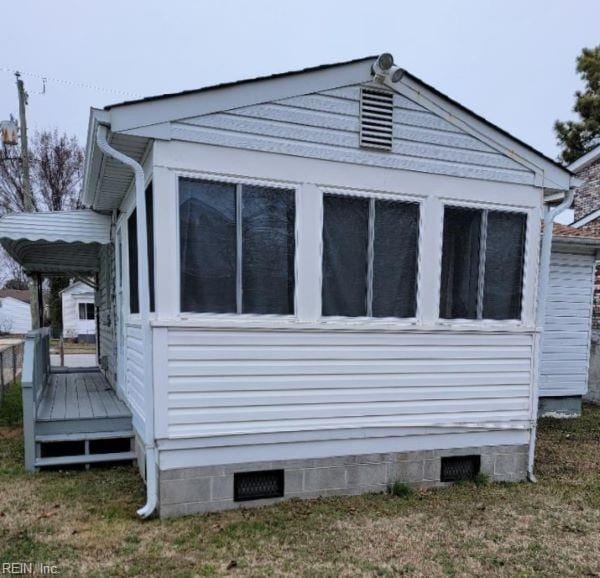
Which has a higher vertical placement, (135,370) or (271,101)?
(271,101)

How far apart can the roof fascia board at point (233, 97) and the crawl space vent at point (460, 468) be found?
A: 3.77 metres

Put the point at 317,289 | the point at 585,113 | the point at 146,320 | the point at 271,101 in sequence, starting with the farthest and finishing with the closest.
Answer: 1. the point at 585,113
2. the point at 317,289
3. the point at 271,101
4. the point at 146,320

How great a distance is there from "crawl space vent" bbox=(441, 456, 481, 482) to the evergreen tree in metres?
17.9

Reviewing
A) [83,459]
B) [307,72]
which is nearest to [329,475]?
[83,459]

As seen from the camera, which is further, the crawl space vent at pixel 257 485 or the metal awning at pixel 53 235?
the metal awning at pixel 53 235

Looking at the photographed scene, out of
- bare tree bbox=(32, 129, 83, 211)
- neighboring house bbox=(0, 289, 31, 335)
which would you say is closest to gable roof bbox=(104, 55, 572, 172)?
bare tree bbox=(32, 129, 83, 211)

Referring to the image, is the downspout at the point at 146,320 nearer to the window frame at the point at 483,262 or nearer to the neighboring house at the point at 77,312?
the window frame at the point at 483,262

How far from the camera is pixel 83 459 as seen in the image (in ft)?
15.8

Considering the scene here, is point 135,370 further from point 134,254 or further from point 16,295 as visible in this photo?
point 16,295

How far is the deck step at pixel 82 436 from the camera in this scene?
469cm

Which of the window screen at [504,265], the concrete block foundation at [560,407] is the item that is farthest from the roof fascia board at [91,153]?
the concrete block foundation at [560,407]

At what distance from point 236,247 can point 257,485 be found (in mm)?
2089

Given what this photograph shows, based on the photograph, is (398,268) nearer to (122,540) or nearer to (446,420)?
(446,420)

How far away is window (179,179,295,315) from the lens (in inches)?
151
